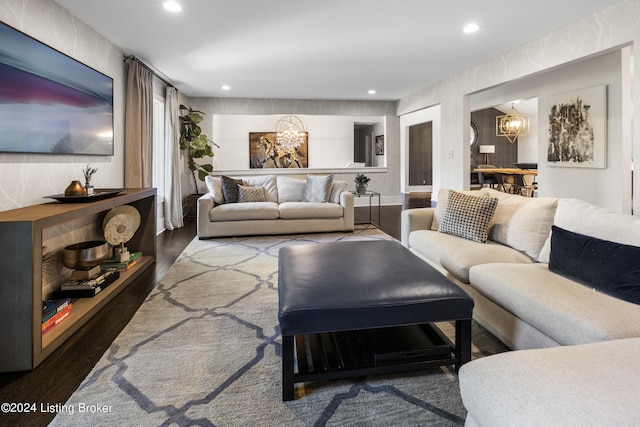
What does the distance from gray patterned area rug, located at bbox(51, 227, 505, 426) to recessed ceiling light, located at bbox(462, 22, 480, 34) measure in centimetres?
284

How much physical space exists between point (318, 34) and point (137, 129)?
7.67 feet

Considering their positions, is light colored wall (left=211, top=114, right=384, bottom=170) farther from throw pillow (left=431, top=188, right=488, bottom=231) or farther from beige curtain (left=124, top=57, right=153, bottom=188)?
throw pillow (left=431, top=188, right=488, bottom=231)

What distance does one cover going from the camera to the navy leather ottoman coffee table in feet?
5.13

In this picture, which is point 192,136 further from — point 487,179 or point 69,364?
point 487,179

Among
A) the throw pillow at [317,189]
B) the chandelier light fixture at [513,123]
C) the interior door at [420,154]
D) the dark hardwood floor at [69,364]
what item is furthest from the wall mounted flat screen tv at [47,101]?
the chandelier light fixture at [513,123]

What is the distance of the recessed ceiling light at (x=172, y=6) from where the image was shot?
9.59ft

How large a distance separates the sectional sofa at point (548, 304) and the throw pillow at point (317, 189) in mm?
2269

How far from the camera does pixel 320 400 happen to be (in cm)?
158

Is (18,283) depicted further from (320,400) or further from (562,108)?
(562,108)

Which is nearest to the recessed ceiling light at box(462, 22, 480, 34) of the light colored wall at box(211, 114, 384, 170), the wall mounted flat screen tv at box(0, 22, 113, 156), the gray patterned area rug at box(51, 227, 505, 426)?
the gray patterned area rug at box(51, 227, 505, 426)

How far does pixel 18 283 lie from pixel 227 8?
2511 mm

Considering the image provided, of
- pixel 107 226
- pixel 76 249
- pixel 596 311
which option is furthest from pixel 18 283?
pixel 596 311

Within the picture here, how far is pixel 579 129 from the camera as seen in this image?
5.03 m

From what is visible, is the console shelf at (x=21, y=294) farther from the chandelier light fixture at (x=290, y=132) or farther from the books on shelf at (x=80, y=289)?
the chandelier light fixture at (x=290, y=132)
